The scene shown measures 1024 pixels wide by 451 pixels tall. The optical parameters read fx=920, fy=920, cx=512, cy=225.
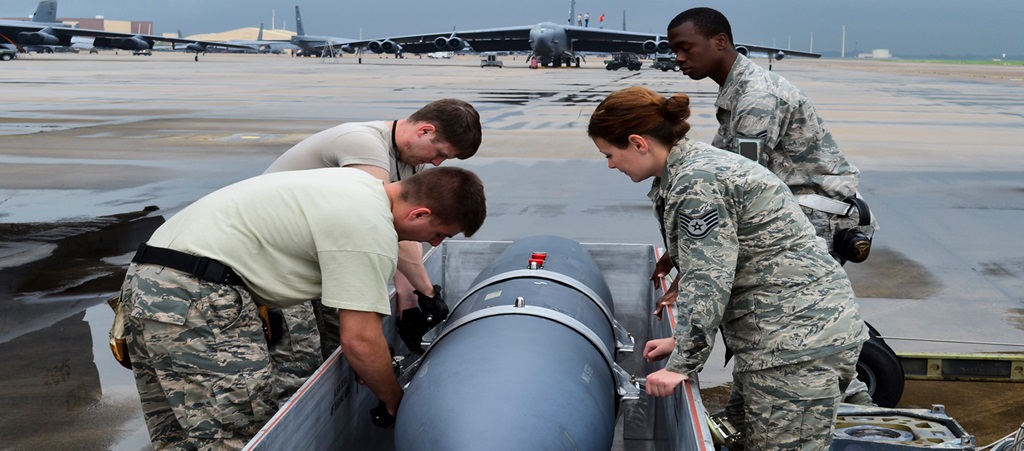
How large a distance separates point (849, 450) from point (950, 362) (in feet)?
5.68

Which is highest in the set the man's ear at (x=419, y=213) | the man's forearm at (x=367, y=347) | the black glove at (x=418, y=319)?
the man's ear at (x=419, y=213)

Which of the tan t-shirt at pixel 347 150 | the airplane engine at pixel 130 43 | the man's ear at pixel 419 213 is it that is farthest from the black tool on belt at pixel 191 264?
the airplane engine at pixel 130 43

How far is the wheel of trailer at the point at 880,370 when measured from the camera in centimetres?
471

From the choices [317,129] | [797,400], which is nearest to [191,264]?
[797,400]

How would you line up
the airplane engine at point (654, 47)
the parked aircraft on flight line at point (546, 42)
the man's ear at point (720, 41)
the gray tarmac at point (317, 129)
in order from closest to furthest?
the man's ear at point (720, 41)
the gray tarmac at point (317, 129)
the parked aircraft on flight line at point (546, 42)
the airplane engine at point (654, 47)

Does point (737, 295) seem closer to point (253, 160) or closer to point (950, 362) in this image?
point (950, 362)

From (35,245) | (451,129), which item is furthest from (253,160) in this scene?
(451,129)

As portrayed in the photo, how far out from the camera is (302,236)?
10.4 feet

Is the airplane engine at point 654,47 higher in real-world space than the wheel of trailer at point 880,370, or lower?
higher

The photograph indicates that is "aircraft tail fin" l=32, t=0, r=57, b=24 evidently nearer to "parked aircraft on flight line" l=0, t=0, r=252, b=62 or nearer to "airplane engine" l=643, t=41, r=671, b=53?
"parked aircraft on flight line" l=0, t=0, r=252, b=62

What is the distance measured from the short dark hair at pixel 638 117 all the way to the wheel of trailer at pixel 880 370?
2216mm

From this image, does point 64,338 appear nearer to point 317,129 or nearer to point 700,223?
point 700,223

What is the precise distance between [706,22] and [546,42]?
6078 centimetres

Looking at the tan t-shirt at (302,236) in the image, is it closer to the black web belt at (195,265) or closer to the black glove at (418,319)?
the black web belt at (195,265)
